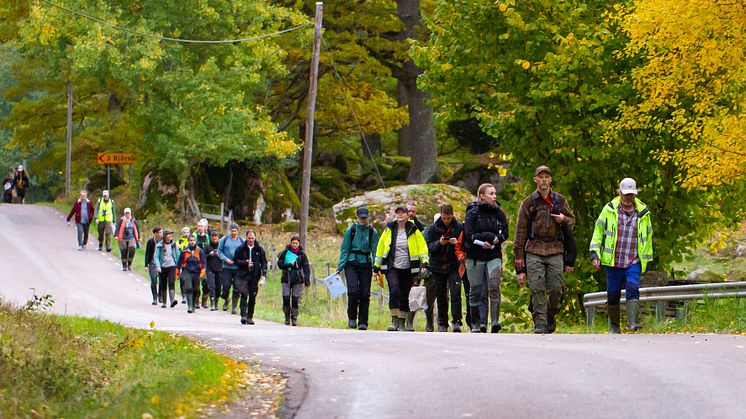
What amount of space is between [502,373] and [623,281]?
17.9ft

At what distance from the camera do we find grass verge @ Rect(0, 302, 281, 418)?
9.88 meters

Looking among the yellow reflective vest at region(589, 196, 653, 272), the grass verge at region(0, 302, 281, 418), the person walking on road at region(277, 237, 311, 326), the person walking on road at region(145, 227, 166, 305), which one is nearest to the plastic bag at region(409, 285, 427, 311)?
the yellow reflective vest at region(589, 196, 653, 272)

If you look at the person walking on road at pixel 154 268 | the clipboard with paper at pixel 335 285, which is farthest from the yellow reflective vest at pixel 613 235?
the person walking on road at pixel 154 268

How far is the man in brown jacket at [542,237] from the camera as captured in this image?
631 inches

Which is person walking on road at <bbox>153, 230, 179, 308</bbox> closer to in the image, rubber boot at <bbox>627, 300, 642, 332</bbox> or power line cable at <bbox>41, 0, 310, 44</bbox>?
rubber boot at <bbox>627, 300, 642, 332</bbox>

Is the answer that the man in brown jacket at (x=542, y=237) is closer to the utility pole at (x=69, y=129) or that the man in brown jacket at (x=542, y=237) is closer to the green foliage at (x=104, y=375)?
the green foliage at (x=104, y=375)

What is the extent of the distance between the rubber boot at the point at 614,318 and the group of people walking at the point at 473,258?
1 cm

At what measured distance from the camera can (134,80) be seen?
44250mm

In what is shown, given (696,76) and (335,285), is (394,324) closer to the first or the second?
(335,285)

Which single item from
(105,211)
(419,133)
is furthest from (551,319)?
(419,133)

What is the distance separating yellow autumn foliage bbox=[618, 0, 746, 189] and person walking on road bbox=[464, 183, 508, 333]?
4279mm

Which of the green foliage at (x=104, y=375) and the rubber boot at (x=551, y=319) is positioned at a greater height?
the rubber boot at (x=551, y=319)

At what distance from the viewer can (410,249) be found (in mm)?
18828

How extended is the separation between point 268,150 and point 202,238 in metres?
16.8
